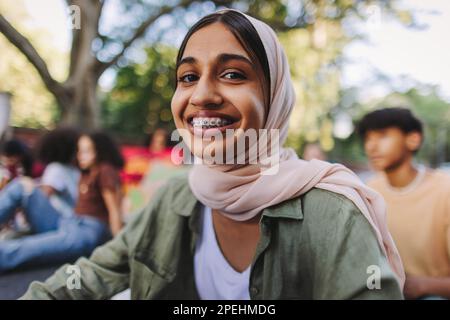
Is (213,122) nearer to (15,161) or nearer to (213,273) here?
(213,273)

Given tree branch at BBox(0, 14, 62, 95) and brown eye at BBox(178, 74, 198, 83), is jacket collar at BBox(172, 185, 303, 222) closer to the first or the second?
brown eye at BBox(178, 74, 198, 83)

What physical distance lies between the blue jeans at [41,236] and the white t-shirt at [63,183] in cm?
43

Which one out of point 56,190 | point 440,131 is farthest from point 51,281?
point 440,131

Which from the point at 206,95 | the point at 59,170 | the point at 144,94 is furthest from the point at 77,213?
the point at 206,95

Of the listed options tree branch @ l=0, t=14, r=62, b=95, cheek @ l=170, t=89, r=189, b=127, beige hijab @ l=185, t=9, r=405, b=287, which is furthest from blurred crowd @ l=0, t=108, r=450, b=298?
tree branch @ l=0, t=14, r=62, b=95

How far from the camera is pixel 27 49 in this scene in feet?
5.72

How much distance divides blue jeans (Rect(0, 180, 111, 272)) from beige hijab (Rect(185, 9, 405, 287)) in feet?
2.85

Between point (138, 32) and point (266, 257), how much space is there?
2149 mm

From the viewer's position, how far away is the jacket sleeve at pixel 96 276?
3.83 feet

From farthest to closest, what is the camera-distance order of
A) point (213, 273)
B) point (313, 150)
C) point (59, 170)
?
point (59, 170) → point (313, 150) → point (213, 273)

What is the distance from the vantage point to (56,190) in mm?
2566

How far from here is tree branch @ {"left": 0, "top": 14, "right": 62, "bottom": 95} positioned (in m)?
1.62

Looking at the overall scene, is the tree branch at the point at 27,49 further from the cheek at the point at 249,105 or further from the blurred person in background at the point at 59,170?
the cheek at the point at 249,105
